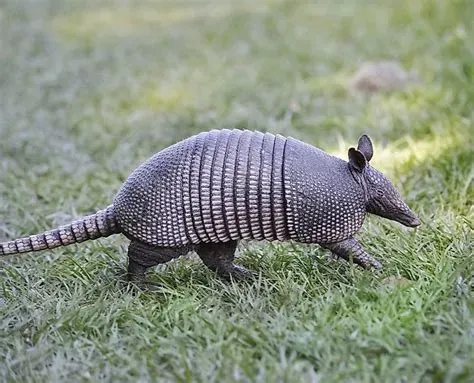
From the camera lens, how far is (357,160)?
4180mm

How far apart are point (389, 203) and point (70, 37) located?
27.3ft

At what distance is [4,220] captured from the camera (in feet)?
18.5

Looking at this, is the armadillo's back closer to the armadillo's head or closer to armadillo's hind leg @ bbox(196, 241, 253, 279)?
armadillo's hind leg @ bbox(196, 241, 253, 279)

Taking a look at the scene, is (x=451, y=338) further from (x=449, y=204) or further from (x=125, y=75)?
(x=125, y=75)

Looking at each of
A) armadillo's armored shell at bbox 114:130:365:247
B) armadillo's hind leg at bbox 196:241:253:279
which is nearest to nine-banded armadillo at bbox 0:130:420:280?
armadillo's armored shell at bbox 114:130:365:247

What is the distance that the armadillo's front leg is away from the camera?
14.0ft

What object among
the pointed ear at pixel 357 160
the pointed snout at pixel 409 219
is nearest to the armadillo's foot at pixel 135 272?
the pointed ear at pixel 357 160

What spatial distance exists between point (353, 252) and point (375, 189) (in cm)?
38

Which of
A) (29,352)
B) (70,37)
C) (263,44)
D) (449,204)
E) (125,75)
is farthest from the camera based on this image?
(70,37)

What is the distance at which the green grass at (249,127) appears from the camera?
3.61 meters

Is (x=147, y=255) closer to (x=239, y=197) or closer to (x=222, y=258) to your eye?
(x=222, y=258)

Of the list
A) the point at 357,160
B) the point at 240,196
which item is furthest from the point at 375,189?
the point at 240,196

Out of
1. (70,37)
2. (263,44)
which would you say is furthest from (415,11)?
(70,37)

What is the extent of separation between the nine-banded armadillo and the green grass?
0.30 metres
